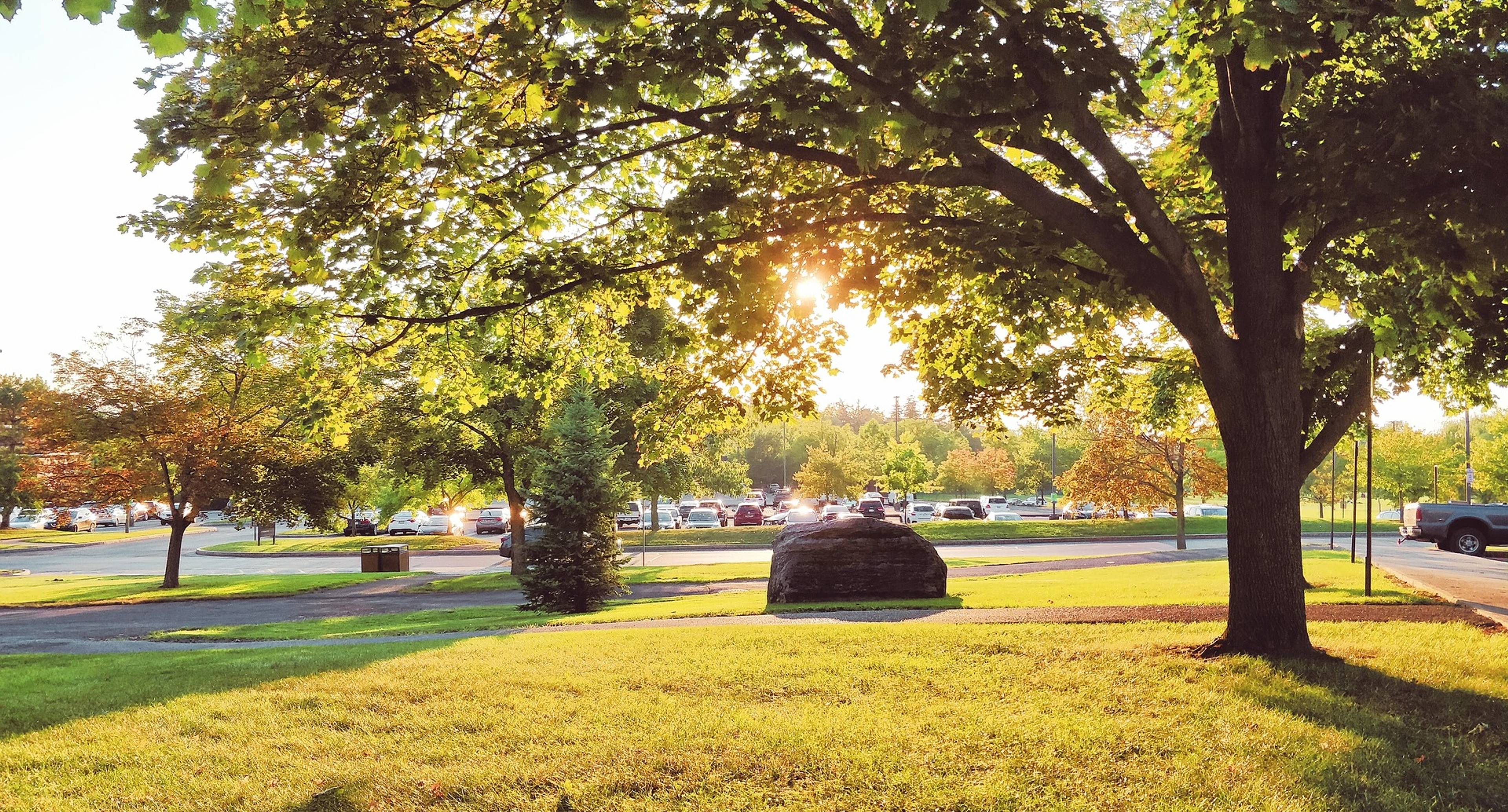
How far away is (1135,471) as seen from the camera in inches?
1248

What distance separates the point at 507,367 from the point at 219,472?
61.8 ft

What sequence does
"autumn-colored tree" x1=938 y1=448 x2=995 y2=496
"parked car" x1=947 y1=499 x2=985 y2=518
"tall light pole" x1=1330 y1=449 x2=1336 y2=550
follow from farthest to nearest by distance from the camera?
"autumn-colored tree" x1=938 y1=448 x2=995 y2=496 < "parked car" x1=947 y1=499 x2=985 y2=518 < "tall light pole" x1=1330 y1=449 x2=1336 y2=550

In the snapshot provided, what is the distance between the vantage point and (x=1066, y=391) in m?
14.3

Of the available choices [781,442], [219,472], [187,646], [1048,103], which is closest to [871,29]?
[1048,103]

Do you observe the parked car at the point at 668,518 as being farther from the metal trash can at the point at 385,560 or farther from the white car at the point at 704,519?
the metal trash can at the point at 385,560

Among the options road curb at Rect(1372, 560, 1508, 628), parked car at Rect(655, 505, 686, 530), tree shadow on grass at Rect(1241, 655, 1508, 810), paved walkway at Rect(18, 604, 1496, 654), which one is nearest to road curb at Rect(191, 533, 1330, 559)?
parked car at Rect(655, 505, 686, 530)

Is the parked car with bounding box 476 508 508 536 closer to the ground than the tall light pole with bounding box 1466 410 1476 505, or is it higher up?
closer to the ground

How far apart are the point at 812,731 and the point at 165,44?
204 inches

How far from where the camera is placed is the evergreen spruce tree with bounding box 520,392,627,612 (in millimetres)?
17172

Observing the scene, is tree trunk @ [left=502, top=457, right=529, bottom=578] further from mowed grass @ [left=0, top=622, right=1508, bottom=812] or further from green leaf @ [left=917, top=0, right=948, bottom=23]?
green leaf @ [left=917, top=0, right=948, bottom=23]

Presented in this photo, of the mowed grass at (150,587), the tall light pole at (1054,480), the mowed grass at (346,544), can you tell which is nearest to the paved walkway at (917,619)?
the mowed grass at (150,587)

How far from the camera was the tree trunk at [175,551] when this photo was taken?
80.3 feet

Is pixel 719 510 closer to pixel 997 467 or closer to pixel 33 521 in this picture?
pixel 997 467

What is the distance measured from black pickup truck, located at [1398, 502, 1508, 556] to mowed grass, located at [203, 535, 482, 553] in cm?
3399
